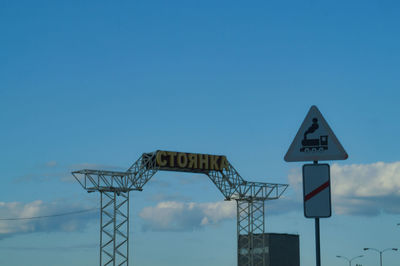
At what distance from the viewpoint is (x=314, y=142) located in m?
10.1

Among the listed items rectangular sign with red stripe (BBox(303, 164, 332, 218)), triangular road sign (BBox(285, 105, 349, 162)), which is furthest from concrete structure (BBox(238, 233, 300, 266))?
rectangular sign with red stripe (BBox(303, 164, 332, 218))

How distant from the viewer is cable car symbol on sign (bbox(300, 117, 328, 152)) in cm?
1001

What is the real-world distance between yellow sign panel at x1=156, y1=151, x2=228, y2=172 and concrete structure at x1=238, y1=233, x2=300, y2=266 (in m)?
34.0

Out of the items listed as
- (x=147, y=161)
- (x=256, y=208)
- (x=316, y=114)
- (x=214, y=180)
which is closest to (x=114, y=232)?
(x=147, y=161)

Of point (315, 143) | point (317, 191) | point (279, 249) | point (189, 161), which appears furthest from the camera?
point (279, 249)

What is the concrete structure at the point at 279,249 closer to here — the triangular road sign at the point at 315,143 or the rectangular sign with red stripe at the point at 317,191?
the triangular road sign at the point at 315,143

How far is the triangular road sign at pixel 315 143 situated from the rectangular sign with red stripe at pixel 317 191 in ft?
0.88

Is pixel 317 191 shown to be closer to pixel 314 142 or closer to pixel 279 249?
pixel 314 142

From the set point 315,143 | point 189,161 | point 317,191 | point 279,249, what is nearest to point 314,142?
point 315,143

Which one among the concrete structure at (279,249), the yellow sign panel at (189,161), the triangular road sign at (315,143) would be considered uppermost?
the yellow sign panel at (189,161)

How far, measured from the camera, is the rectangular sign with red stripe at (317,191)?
950 centimetres

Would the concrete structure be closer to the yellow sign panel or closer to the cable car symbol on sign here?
the yellow sign panel

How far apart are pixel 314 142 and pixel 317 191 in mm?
830

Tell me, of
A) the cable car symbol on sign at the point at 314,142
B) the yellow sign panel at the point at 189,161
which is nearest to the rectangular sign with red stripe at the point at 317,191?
the cable car symbol on sign at the point at 314,142
